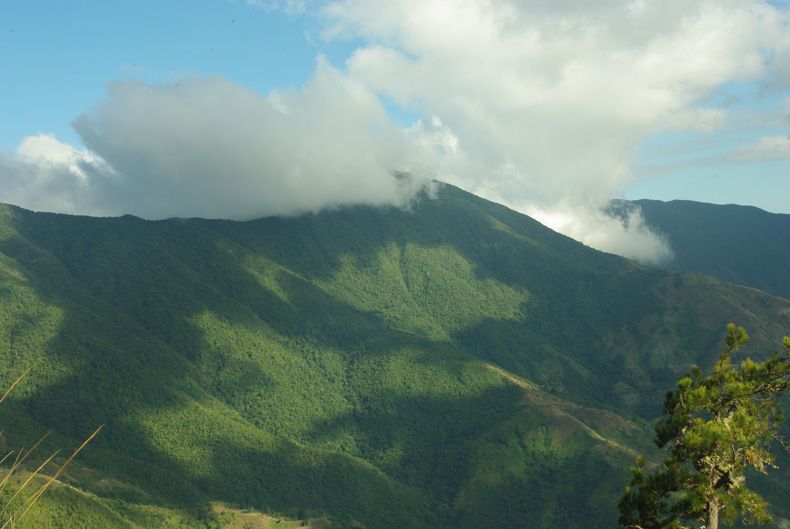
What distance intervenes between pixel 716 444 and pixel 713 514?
3063 millimetres

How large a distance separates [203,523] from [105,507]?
24354 mm

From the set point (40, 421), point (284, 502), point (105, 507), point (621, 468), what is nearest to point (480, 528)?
point (621, 468)

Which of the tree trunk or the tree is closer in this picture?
the tree

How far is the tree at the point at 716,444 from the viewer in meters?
27.4

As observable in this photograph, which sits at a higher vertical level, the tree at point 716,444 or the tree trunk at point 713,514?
the tree at point 716,444

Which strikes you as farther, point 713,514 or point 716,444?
point 713,514

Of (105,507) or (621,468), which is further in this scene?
(621,468)

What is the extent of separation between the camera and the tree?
27.4 meters

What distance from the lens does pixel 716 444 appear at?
27.4m

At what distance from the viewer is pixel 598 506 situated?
17675 cm

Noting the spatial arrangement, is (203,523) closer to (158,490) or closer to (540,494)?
(158,490)

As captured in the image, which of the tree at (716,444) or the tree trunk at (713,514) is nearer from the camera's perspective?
the tree at (716,444)

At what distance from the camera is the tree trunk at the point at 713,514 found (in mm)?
27594

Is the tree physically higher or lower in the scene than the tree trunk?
higher
